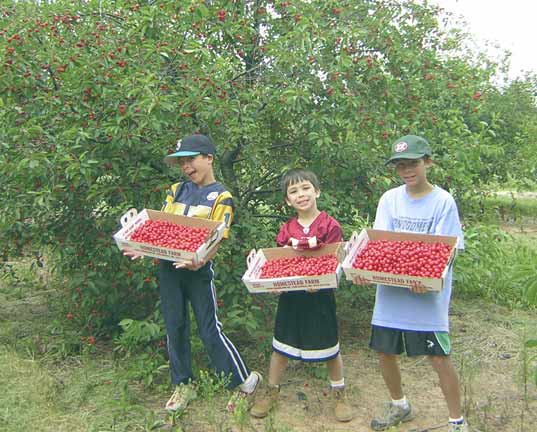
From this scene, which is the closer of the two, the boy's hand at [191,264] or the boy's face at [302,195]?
the boy's hand at [191,264]

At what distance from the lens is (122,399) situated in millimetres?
3520

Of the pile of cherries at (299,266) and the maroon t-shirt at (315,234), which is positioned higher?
the maroon t-shirt at (315,234)

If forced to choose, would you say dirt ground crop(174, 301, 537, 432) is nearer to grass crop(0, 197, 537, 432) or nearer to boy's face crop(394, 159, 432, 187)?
grass crop(0, 197, 537, 432)

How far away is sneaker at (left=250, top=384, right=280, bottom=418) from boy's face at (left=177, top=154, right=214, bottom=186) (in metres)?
1.28

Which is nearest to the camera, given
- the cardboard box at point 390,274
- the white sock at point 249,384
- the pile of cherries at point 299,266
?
the cardboard box at point 390,274

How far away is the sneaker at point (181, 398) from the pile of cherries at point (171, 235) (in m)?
0.92

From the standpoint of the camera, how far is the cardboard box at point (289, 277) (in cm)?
295

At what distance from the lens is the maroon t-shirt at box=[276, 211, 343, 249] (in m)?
3.16

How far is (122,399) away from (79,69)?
2130 mm

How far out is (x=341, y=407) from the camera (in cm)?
335

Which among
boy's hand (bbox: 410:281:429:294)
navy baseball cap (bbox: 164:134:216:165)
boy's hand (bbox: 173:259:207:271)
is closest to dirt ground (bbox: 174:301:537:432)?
boy's hand (bbox: 173:259:207:271)

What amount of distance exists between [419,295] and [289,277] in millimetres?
653

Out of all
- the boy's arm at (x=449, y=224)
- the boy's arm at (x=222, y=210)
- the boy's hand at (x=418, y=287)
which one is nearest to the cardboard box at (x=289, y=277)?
the boy's arm at (x=222, y=210)

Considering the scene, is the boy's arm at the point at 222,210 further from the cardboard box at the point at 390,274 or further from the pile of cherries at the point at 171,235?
the cardboard box at the point at 390,274
